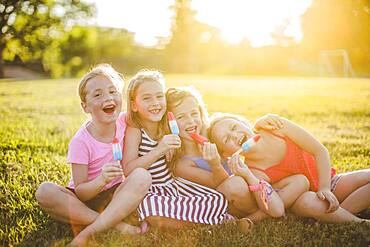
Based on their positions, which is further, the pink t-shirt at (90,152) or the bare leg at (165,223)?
the pink t-shirt at (90,152)

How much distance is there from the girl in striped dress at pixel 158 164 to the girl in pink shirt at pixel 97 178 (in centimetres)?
9

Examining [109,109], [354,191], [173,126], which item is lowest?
[354,191]

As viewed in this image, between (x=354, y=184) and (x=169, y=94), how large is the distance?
143 centimetres

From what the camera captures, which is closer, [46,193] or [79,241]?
[79,241]

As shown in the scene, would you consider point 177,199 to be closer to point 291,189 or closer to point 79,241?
point 79,241

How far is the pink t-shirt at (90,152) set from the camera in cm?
279

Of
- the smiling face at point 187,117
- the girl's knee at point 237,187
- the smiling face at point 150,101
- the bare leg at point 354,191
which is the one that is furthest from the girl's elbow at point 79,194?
the bare leg at point 354,191

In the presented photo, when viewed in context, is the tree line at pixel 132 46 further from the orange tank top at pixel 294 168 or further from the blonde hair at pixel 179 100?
the orange tank top at pixel 294 168

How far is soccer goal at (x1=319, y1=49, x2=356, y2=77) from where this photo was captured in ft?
100

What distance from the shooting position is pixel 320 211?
273 centimetres

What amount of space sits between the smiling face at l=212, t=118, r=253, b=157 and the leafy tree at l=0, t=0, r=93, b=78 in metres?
28.1

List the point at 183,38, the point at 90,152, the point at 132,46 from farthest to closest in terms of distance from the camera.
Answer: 1. the point at 183,38
2. the point at 132,46
3. the point at 90,152

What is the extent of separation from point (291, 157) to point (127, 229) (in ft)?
4.01

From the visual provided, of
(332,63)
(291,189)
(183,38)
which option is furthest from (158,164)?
(183,38)
